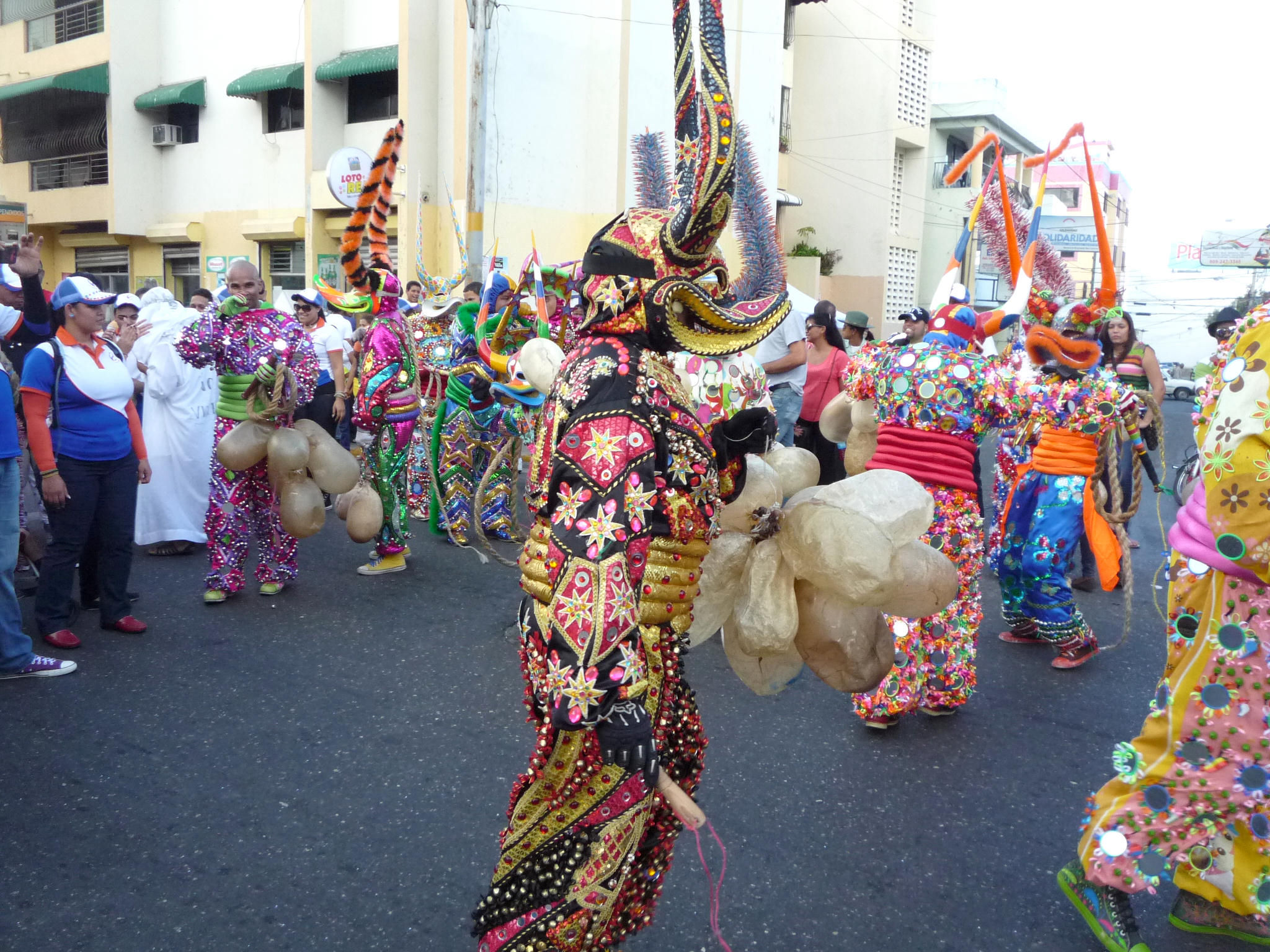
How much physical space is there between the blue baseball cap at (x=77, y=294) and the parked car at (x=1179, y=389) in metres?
35.6

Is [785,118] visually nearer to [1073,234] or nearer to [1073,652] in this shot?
[1073,234]

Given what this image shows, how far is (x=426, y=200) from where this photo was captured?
1669 cm

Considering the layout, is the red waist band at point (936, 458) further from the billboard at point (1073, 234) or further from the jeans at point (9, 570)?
the billboard at point (1073, 234)

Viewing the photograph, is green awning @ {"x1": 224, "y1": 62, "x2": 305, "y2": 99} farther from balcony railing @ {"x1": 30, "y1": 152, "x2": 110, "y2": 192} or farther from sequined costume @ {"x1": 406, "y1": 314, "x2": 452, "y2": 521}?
sequined costume @ {"x1": 406, "y1": 314, "x2": 452, "y2": 521}

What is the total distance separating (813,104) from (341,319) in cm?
2012

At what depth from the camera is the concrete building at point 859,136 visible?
2536cm

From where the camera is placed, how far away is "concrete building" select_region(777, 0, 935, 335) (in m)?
25.4

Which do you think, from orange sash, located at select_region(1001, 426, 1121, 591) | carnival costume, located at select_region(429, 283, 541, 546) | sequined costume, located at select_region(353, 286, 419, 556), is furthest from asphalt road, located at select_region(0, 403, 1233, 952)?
carnival costume, located at select_region(429, 283, 541, 546)

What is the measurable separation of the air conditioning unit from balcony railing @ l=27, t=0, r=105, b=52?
2.51 meters

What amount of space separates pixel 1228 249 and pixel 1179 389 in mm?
9620

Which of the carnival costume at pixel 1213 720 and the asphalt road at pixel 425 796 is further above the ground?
the carnival costume at pixel 1213 720

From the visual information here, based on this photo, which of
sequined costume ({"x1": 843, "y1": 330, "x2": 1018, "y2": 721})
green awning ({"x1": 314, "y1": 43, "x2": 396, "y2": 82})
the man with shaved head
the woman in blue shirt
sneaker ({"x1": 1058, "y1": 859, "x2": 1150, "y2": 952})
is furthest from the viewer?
green awning ({"x1": 314, "y1": 43, "x2": 396, "y2": 82})

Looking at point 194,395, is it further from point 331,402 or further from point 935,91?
point 935,91

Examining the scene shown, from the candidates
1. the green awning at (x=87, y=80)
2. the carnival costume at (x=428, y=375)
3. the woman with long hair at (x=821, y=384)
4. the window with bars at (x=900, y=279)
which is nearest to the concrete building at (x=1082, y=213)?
the window with bars at (x=900, y=279)
